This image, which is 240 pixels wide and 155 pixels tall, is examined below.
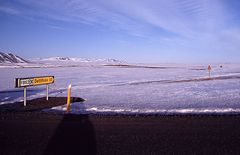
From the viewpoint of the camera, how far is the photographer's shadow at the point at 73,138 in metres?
6.60

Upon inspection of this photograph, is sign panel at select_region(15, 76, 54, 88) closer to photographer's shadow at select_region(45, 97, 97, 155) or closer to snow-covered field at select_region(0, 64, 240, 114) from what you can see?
snow-covered field at select_region(0, 64, 240, 114)

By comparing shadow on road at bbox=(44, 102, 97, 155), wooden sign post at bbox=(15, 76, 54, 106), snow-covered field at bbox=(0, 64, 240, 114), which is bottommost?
shadow on road at bbox=(44, 102, 97, 155)

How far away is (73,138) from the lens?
7.68 m

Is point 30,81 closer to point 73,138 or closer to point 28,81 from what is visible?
point 28,81

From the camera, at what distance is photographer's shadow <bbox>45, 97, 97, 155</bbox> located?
21.7 feet

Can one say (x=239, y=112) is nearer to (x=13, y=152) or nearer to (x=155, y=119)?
(x=155, y=119)

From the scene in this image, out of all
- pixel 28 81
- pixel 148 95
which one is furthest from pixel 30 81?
pixel 148 95

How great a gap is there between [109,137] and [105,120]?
8.05 ft

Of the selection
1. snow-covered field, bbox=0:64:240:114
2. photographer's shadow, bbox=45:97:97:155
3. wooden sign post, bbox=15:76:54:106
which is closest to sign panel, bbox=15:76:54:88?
wooden sign post, bbox=15:76:54:106

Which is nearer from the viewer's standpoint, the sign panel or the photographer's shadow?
the photographer's shadow

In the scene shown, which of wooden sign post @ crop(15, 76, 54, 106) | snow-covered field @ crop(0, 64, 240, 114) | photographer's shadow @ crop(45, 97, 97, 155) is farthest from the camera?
wooden sign post @ crop(15, 76, 54, 106)

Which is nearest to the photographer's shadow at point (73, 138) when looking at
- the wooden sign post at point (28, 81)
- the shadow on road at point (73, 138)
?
the shadow on road at point (73, 138)

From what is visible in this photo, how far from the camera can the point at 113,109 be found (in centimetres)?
1359

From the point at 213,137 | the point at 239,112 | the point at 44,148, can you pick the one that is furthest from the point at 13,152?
the point at 239,112
